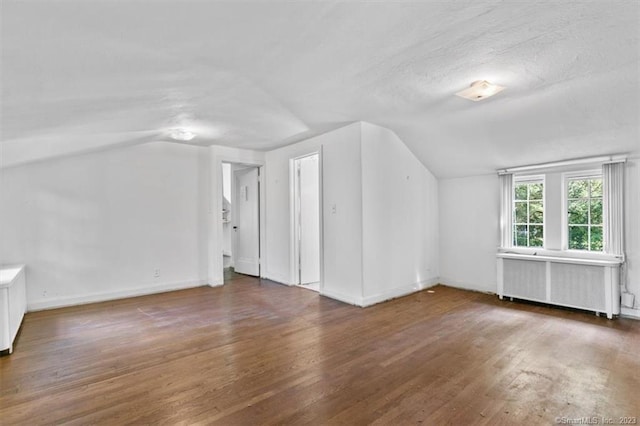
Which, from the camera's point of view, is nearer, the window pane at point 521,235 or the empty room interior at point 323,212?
the empty room interior at point 323,212

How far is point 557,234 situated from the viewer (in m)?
4.38

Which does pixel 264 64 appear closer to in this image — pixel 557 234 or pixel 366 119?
pixel 366 119

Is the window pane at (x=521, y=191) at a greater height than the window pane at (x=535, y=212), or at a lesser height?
greater

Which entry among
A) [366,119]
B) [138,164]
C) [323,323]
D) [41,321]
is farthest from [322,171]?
[41,321]

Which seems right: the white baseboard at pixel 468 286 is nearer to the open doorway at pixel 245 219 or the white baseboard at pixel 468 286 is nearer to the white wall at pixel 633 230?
the white wall at pixel 633 230

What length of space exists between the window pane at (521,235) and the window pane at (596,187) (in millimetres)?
907

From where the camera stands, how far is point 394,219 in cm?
466

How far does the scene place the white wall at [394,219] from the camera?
427 centimetres

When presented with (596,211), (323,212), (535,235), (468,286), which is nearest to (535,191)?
(535,235)

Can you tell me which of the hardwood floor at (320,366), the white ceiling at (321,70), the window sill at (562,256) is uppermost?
the white ceiling at (321,70)

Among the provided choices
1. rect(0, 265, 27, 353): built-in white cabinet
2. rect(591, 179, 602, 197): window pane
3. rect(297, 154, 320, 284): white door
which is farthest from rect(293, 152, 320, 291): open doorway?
Answer: rect(591, 179, 602, 197): window pane

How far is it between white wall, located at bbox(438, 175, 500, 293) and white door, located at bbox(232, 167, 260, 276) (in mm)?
3354

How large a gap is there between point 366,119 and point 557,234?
302cm

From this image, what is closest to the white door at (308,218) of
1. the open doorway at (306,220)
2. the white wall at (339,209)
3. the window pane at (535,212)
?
the open doorway at (306,220)
